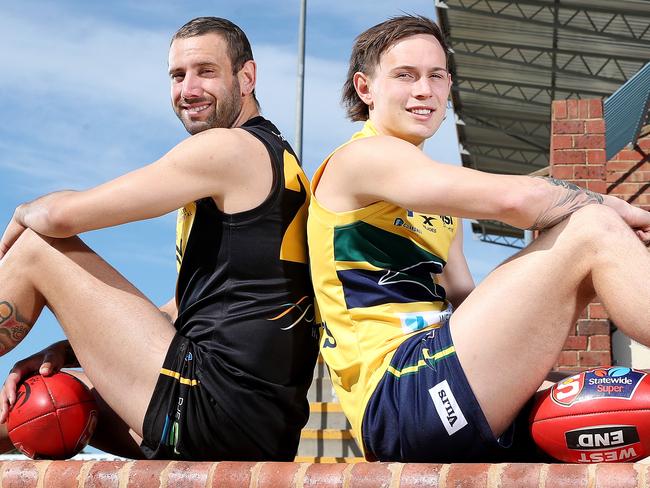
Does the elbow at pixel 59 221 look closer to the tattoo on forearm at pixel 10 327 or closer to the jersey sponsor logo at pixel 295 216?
the tattoo on forearm at pixel 10 327

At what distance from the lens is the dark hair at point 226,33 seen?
4.16 metres

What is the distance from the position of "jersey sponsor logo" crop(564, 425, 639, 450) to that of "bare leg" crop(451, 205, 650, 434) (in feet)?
0.63

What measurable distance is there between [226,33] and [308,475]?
71.4 inches

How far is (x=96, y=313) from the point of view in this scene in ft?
12.3

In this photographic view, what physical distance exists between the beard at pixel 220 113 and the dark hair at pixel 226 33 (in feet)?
0.30

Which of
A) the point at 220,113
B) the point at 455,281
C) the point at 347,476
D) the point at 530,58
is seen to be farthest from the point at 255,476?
the point at 530,58

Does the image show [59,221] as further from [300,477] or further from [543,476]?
[543,476]

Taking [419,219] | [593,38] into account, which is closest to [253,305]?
[419,219]

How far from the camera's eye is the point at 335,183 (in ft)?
11.9

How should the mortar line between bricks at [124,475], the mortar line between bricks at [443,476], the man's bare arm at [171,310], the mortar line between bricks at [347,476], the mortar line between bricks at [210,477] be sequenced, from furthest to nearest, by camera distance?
the man's bare arm at [171,310], the mortar line between bricks at [124,475], the mortar line between bricks at [210,477], the mortar line between bricks at [347,476], the mortar line between bricks at [443,476]

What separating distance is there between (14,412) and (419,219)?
1636 millimetres

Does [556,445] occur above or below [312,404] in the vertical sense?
above

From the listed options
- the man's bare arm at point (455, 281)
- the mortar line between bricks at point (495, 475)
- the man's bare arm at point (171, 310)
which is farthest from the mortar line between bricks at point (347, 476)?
the man's bare arm at point (171, 310)

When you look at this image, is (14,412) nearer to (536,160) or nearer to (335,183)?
(335,183)
